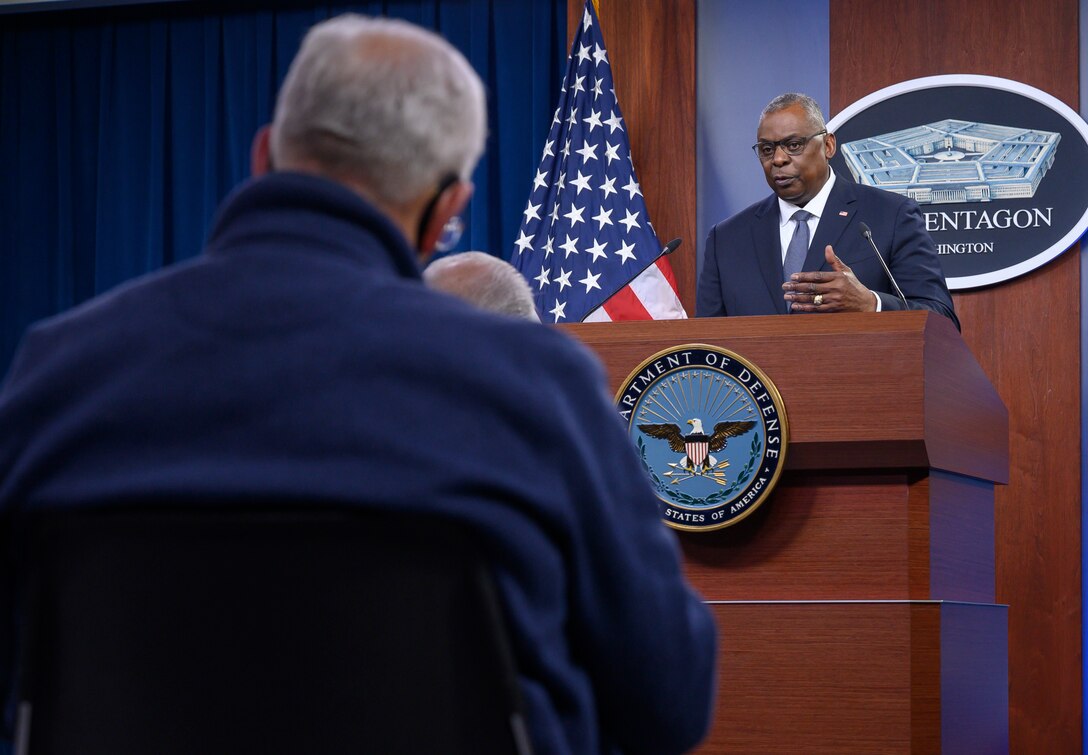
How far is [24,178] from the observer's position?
6.11 m

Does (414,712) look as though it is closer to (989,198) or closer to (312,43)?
(312,43)

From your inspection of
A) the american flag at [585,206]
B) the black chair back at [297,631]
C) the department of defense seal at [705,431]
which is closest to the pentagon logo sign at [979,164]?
the american flag at [585,206]

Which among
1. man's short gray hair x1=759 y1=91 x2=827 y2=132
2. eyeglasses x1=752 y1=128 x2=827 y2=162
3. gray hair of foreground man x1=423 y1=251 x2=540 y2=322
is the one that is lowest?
gray hair of foreground man x1=423 y1=251 x2=540 y2=322

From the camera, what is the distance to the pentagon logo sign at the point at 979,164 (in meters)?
4.56

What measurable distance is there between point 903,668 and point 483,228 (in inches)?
140

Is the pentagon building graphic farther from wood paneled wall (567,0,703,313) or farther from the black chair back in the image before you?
the black chair back

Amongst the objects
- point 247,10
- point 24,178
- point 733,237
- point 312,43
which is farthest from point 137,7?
point 312,43

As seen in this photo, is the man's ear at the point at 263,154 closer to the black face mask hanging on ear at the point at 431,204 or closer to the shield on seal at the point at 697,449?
the black face mask hanging on ear at the point at 431,204

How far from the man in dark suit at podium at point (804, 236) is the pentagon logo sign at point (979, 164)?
106 cm

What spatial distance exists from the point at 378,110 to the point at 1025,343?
3.92m

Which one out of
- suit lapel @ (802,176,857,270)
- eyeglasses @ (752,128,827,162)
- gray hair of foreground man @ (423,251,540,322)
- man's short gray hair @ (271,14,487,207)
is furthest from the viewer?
eyeglasses @ (752,128,827,162)

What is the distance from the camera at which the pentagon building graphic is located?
15.1 feet

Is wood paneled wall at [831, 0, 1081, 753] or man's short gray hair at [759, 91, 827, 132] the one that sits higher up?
man's short gray hair at [759, 91, 827, 132]

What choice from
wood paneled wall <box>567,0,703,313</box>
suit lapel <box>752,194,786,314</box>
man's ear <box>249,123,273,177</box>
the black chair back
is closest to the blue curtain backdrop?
wood paneled wall <box>567,0,703,313</box>
